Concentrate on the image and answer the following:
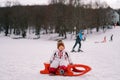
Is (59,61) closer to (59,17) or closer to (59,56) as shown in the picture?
(59,56)

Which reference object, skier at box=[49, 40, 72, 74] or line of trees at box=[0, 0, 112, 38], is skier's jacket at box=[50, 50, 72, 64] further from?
line of trees at box=[0, 0, 112, 38]

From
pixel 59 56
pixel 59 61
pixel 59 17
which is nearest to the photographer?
pixel 59 61

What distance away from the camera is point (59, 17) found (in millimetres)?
57469

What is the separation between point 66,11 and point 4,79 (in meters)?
50.0

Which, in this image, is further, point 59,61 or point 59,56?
point 59,56

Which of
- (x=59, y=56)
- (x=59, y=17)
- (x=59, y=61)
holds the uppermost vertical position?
(x=59, y=17)

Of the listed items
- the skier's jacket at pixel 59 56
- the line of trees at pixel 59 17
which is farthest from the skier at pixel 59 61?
the line of trees at pixel 59 17

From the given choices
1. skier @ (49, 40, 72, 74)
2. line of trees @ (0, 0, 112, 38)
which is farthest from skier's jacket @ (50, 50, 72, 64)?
line of trees @ (0, 0, 112, 38)

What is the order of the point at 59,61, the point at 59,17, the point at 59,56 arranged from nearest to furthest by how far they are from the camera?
the point at 59,61, the point at 59,56, the point at 59,17

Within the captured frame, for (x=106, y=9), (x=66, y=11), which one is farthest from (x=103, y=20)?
(x=66, y=11)

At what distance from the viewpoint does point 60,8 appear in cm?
5741

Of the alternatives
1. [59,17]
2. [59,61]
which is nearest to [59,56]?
[59,61]

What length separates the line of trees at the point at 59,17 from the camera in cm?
5734

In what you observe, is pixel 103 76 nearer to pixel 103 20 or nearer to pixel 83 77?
pixel 83 77
